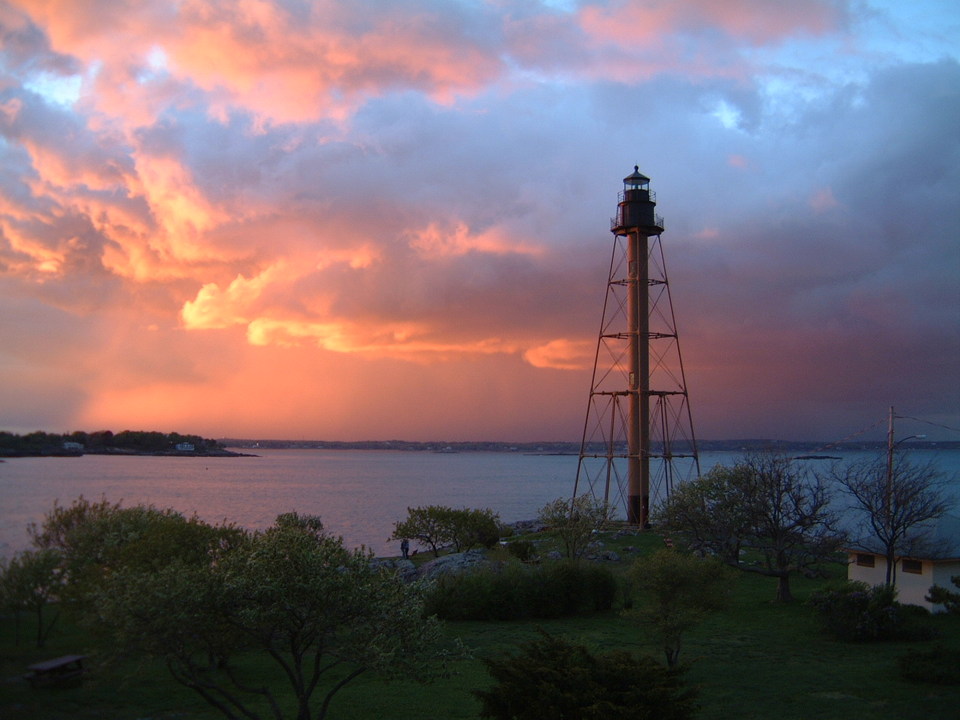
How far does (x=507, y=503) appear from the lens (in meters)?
112

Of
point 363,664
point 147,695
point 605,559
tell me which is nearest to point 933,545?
point 605,559

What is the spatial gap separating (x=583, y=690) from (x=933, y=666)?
1103 cm

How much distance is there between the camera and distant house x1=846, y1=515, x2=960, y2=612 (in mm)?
27141

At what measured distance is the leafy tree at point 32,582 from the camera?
77.4 ft

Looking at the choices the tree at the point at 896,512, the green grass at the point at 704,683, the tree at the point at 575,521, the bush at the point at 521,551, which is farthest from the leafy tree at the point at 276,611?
the bush at the point at 521,551

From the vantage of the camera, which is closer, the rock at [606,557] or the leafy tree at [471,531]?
the rock at [606,557]

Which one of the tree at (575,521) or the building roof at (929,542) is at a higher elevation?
the building roof at (929,542)

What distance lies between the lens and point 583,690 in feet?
43.5

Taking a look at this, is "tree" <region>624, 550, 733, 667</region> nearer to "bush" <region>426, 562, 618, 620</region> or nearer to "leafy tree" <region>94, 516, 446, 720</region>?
"bush" <region>426, 562, 618, 620</region>

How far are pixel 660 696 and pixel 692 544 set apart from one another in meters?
21.6

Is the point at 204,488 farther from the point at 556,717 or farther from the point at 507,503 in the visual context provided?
the point at 556,717

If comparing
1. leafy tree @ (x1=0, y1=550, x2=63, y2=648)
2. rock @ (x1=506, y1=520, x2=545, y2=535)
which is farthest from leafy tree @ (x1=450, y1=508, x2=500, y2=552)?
leafy tree @ (x1=0, y1=550, x2=63, y2=648)

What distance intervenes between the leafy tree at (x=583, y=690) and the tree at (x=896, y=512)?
1778cm

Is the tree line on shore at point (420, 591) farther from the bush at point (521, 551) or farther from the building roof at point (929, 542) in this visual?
the building roof at point (929, 542)
